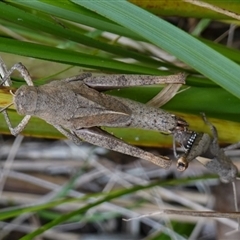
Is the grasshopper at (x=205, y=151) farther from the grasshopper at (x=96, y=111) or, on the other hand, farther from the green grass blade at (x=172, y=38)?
the green grass blade at (x=172, y=38)

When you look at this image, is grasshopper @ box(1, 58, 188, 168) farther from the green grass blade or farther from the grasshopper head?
the green grass blade

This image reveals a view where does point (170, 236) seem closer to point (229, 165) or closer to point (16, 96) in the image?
point (229, 165)

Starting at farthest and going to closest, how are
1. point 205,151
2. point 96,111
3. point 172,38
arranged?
point 205,151, point 96,111, point 172,38

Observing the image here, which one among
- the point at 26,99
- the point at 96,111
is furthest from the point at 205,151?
the point at 26,99

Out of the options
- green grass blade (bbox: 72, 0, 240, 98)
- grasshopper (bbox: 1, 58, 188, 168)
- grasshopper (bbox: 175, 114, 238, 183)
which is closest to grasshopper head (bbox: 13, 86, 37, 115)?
grasshopper (bbox: 1, 58, 188, 168)

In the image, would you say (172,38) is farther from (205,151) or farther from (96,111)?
(205,151)

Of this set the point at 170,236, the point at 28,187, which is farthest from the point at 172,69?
the point at 28,187
